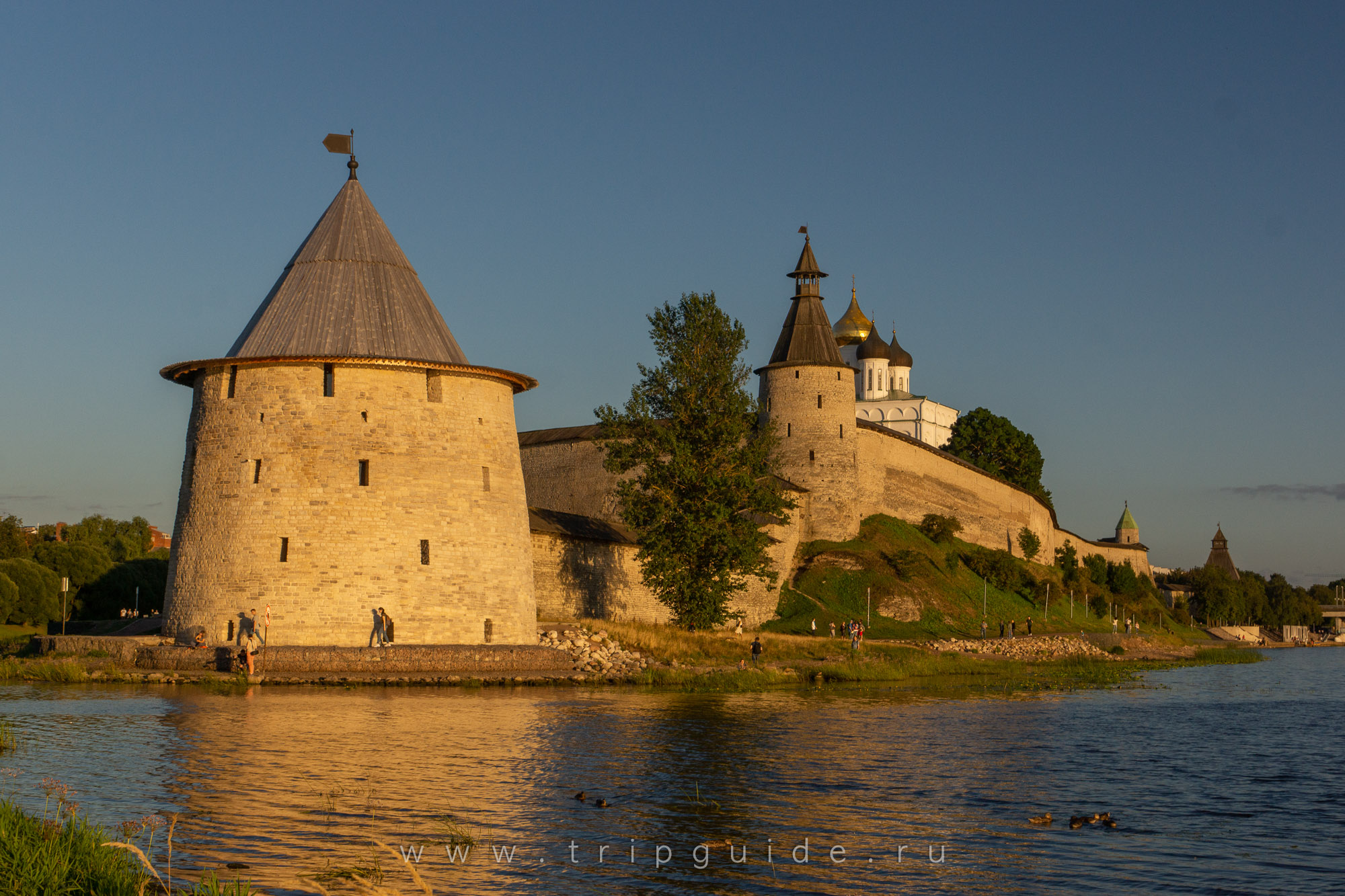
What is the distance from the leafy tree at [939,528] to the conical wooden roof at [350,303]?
30929mm

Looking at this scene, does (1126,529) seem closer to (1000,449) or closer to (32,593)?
(1000,449)

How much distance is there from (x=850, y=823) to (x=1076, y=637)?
40436mm

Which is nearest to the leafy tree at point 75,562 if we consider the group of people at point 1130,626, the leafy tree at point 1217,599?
the group of people at point 1130,626

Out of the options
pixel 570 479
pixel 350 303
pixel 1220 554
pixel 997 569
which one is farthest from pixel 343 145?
pixel 1220 554

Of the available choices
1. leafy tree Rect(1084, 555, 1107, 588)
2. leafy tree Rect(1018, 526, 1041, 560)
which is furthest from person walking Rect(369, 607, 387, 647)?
leafy tree Rect(1084, 555, 1107, 588)

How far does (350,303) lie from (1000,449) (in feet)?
175

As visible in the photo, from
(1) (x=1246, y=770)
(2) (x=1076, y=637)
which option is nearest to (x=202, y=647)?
(1) (x=1246, y=770)

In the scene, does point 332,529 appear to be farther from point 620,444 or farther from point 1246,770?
point 1246,770

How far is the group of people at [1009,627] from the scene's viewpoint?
44.6m

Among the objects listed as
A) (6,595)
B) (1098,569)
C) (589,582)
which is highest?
(1098,569)

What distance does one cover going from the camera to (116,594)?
1893 inches

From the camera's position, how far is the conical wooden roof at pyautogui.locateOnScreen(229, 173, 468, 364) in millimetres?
25938

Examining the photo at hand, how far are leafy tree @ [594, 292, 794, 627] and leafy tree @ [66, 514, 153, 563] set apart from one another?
125 feet

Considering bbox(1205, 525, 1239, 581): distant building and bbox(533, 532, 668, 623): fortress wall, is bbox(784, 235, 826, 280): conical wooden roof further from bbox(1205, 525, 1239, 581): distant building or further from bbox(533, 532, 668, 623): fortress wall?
bbox(1205, 525, 1239, 581): distant building
